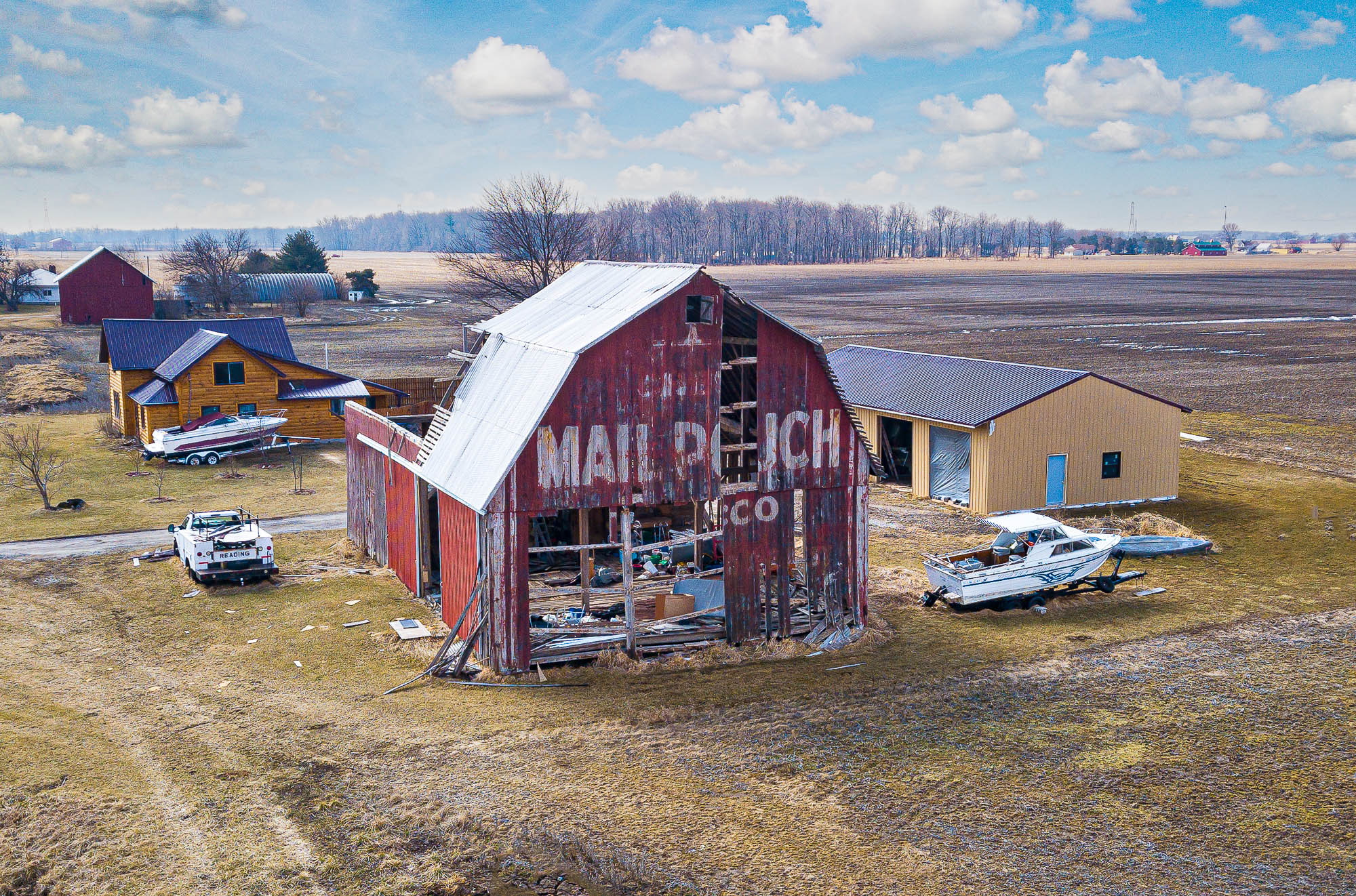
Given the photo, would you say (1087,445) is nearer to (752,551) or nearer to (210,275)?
(752,551)

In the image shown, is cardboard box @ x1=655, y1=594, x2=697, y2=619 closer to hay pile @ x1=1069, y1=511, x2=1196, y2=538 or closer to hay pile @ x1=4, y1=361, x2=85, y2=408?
hay pile @ x1=1069, y1=511, x2=1196, y2=538

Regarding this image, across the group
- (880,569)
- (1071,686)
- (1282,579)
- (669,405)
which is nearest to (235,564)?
(669,405)

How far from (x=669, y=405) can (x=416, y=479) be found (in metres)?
7.62

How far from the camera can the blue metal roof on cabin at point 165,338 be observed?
171 feet

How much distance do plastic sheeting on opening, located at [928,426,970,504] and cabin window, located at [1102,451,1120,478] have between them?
4.83 meters

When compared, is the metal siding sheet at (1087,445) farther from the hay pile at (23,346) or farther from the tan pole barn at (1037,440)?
the hay pile at (23,346)

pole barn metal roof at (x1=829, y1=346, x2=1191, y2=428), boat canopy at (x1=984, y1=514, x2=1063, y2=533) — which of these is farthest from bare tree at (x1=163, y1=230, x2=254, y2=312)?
boat canopy at (x1=984, y1=514, x2=1063, y2=533)

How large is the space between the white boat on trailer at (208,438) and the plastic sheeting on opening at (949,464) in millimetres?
27952

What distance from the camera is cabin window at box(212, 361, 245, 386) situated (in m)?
49.8

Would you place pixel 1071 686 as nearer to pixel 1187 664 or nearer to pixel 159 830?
pixel 1187 664

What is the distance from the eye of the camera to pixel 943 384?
41.7 m


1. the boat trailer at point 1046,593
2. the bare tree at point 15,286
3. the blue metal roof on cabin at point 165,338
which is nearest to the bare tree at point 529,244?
the blue metal roof on cabin at point 165,338

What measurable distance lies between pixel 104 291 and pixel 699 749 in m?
99.6

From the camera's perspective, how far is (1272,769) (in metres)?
17.3
